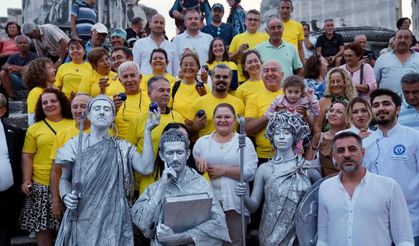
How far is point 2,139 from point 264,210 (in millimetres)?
2898

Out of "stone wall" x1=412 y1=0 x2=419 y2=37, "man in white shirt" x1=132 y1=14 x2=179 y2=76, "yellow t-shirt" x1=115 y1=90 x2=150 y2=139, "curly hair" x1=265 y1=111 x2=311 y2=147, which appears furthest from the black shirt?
"stone wall" x1=412 y1=0 x2=419 y2=37

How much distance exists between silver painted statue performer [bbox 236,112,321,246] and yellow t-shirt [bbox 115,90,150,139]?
159 cm

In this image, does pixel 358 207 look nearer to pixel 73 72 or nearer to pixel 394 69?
pixel 394 69

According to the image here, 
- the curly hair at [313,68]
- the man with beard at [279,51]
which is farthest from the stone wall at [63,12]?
the curly hair at [313,68]

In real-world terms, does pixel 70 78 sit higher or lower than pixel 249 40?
lower

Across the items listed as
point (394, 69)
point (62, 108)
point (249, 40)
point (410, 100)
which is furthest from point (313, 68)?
point (62, 108)

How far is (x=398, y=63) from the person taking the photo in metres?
9.38

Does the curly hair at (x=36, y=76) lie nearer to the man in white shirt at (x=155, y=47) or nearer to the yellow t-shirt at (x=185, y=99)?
the yellow t-shirt at (x=185, y=99)

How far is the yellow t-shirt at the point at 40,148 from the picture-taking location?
23.7ft

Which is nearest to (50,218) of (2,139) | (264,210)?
(2,139)

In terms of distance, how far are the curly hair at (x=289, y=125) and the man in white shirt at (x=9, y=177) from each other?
2.72 metres

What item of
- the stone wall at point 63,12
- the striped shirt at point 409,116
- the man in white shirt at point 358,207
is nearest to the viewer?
the man in white shirt at point 358,207

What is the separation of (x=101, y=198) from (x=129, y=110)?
1577 millimetres

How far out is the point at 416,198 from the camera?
621 centimetres
